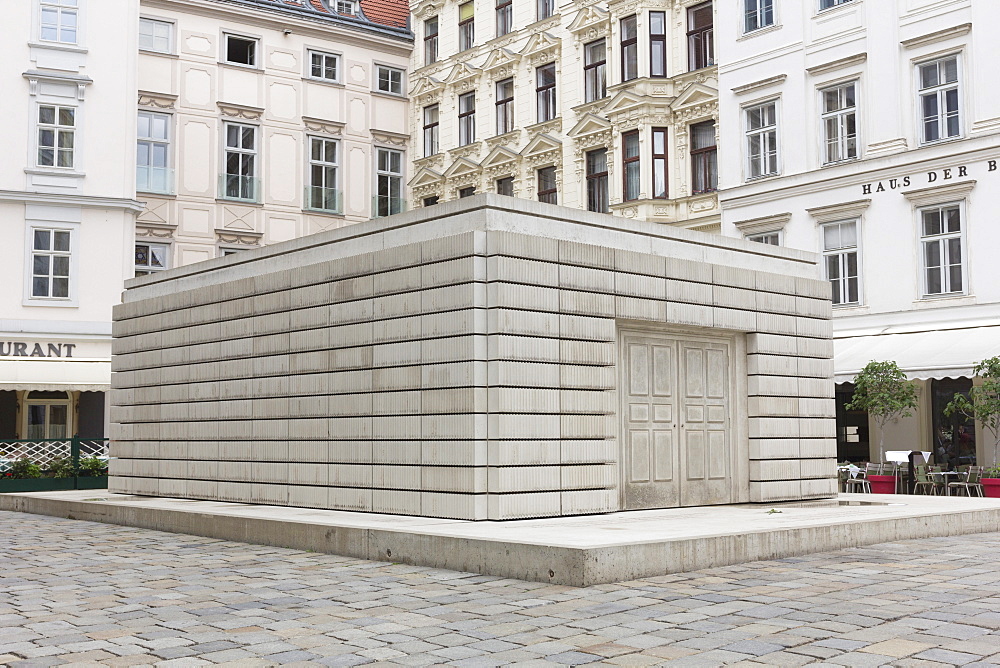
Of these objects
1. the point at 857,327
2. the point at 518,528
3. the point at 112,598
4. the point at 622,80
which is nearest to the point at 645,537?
the point at 518,528

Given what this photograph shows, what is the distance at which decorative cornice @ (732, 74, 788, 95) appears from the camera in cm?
2875

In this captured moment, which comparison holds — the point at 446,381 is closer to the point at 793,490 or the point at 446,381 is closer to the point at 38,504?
the point at 793,490

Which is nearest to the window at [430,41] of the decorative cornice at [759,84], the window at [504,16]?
the window at [504,16]

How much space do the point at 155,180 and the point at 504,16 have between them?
1222cm

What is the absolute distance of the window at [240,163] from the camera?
36406 millimetres

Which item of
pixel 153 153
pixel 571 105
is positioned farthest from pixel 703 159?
pixel 153 153

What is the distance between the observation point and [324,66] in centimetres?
3872

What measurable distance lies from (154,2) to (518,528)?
93.9ft

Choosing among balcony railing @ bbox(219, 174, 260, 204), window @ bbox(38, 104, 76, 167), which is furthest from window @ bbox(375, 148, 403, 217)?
window @ bbox(38, 104, 76, 167)

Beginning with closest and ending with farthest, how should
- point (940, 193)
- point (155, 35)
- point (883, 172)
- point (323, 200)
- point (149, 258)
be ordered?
point (940, 193) → point (883, 172) → point (149, 258) → point (155, 35) → point (323, 200)

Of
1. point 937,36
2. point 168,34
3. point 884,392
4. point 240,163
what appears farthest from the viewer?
point 240,163

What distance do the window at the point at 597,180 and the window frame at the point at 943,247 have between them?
9.78 metres

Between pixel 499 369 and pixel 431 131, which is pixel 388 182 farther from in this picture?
pixel 499 369

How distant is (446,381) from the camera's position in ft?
43.6
